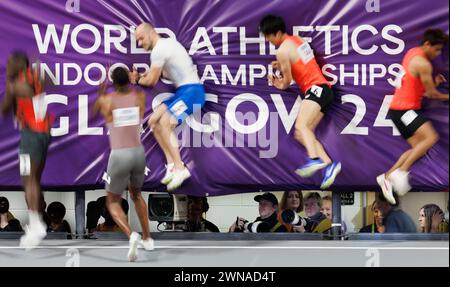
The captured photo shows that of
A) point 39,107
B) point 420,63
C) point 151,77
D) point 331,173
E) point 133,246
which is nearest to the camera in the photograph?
point 133,246

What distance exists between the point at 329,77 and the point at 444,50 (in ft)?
3.53

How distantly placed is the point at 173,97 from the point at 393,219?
99.1 inches

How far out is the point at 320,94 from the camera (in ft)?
28.1

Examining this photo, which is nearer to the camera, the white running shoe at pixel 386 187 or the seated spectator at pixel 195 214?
the white running shoe at pixel 386 187

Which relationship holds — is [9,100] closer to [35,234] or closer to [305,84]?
[35,234]

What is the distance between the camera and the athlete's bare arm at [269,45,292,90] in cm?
854

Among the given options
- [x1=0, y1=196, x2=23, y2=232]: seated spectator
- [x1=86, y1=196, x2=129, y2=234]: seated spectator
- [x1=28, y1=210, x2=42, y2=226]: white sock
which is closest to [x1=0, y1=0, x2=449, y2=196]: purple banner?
[x1=28, y1=210, x2=42, y2=226]: white sock

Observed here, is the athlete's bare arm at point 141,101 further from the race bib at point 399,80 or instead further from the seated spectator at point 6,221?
the seated spectator at point 6,221

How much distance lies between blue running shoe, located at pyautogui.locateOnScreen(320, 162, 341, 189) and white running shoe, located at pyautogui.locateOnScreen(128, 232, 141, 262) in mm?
1950

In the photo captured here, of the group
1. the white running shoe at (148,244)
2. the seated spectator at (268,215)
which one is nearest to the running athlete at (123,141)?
the white running shoe at (148,244)

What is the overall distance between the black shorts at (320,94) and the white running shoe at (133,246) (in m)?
2.14

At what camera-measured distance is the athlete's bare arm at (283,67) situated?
854 cm

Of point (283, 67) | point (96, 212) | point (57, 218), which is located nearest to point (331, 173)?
point (283, 67)

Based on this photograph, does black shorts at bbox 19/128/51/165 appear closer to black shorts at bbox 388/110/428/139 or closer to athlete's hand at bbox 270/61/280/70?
athlete's hand at bbox 270/61/280/70
